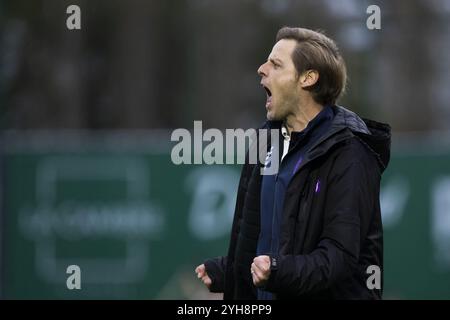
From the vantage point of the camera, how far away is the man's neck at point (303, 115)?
14.7 feet

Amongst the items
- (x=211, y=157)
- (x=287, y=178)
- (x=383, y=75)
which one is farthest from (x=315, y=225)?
(x=383, y=75)

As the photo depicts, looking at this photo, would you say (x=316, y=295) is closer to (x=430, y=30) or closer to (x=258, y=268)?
(x=258, y=268)

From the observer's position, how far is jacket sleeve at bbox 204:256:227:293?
476 centimetres

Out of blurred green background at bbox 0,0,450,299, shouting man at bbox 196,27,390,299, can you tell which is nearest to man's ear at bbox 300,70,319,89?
shouting man at bbox 196,27,390,299

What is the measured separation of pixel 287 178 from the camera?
4281mm

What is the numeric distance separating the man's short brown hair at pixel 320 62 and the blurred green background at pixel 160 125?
687 cm

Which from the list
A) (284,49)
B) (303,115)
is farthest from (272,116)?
(284,49)

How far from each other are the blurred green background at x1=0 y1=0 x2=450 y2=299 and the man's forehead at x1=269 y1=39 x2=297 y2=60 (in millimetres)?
6933

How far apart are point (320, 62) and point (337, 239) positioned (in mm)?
793

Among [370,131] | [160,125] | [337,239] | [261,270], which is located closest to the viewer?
[261,270]

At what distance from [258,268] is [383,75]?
1650cm

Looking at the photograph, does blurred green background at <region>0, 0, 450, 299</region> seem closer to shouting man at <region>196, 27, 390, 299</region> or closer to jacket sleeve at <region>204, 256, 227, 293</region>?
jacket sleeve at <region>204, 256, 227, 293</region>

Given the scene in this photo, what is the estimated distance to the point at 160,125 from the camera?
23016mm

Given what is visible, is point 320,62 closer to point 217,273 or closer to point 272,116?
point 272,116
